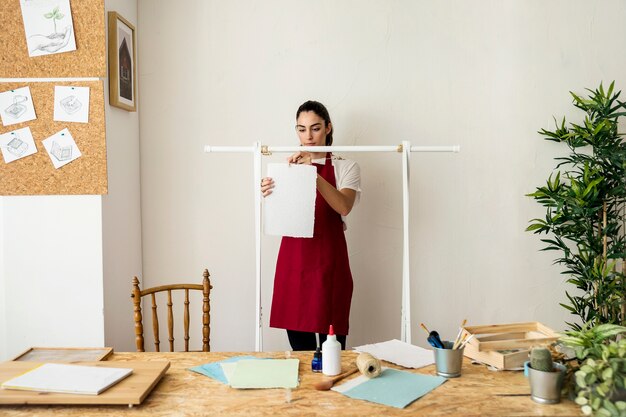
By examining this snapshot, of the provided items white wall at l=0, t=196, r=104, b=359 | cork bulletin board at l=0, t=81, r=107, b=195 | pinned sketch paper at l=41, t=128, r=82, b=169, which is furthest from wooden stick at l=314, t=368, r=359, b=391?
pinned sketch paper at l=41, t=128, r=82, b=169

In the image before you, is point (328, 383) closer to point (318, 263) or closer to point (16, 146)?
point (318, 263)

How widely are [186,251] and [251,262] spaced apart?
1.27 feet

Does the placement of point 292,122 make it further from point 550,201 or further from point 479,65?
point 550,201

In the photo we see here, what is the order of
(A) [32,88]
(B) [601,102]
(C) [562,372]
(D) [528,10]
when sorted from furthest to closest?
1. (D) [528,10]
2. (B) [601,102]
3. (A) [32,88]
4. (C) [562,372]

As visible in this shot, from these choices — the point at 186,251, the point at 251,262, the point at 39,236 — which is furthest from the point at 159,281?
the point at 39,236

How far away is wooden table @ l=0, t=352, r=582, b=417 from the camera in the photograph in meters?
1.24

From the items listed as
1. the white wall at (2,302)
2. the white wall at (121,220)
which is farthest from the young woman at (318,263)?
the white wall at (2,302)

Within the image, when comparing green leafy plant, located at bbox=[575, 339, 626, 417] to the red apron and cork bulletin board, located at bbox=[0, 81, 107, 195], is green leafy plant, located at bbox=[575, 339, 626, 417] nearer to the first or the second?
the red apron

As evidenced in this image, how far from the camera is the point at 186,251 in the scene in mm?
2967

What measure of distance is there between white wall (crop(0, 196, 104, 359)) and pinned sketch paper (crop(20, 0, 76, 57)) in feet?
2.29

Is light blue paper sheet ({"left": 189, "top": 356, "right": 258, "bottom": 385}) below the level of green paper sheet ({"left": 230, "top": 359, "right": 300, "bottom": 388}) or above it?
below

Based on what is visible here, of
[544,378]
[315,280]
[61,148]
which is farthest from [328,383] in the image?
[61,148]

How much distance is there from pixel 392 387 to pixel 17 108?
211 cm

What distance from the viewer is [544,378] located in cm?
127
